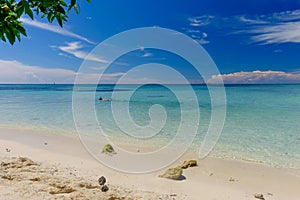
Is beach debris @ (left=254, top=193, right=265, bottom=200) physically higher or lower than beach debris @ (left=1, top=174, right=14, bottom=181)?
higher

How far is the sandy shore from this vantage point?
3838 mm

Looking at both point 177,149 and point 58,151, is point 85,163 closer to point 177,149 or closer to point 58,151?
point 58,151

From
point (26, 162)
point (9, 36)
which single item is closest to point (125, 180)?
point (26, 162)

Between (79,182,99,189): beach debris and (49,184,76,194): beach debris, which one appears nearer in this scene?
(49,184,76,194): beach debris

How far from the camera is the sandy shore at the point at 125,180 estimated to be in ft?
12.6

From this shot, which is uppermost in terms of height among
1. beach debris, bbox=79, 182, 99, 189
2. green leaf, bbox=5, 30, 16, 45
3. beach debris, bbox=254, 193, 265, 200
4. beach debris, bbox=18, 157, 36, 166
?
green leaf, bbox=5, 30, 16, 45

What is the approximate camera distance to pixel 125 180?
15.4 ft

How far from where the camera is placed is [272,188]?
15.5 ft

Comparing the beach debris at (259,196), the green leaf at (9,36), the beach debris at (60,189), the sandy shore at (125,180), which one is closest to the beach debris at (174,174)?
the sandy shore at (125,180)

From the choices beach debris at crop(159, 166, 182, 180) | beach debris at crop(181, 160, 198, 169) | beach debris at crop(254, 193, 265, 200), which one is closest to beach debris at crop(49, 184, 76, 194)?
beach debris at crop(159, 166, 182, 180)

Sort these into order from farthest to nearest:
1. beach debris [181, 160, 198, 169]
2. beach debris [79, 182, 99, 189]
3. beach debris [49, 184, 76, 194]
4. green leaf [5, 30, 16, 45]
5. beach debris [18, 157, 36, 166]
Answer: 1. beach debris [181, 160, 198, 169]
2. beach debris [18, 157, 36, 166]
3. beach debris [79, 182, 99, 189]
4. beach debris [49, 184, 76, 194]
5. green leaf [5, 30, 16, 45]

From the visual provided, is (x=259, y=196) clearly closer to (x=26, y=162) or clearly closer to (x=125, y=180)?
(x=125, y=180)

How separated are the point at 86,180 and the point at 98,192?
59cm

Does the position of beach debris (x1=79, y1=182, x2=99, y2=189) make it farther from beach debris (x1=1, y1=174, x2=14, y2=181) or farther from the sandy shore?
beach debris (x1=1, y1=174, x2=14, y2=181)
